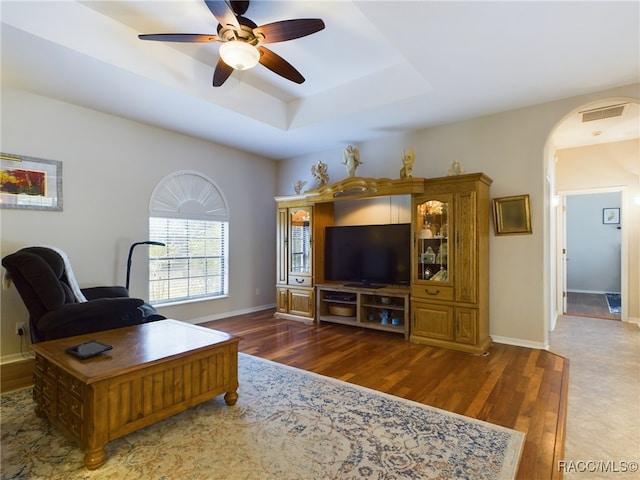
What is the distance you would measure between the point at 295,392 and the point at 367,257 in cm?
248

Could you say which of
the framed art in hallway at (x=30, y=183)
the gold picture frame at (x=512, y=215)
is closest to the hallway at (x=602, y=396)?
the gold picture frame at (x=512, y=215)

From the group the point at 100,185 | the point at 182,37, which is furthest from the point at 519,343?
the point at 100,185

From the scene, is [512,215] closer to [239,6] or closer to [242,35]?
[242,35]

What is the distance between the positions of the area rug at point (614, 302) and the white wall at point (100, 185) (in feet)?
21.4

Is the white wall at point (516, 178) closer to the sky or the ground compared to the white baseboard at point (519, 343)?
closer to the sky

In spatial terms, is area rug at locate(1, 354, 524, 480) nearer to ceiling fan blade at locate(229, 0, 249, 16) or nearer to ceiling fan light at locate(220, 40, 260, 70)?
ceiling fan light at locate(220, 40, 260, 70)

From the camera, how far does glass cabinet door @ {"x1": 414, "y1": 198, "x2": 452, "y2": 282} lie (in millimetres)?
3912

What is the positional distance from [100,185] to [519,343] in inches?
207

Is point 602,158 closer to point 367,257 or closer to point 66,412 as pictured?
point 367,257

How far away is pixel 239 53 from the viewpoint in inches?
94.4

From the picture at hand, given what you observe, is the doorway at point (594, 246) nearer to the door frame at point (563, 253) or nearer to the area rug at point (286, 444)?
the door frame at point (563, 253)

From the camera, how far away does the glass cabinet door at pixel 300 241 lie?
5.13m

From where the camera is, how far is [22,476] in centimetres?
171

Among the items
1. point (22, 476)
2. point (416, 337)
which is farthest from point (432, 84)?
point (22, 476)
